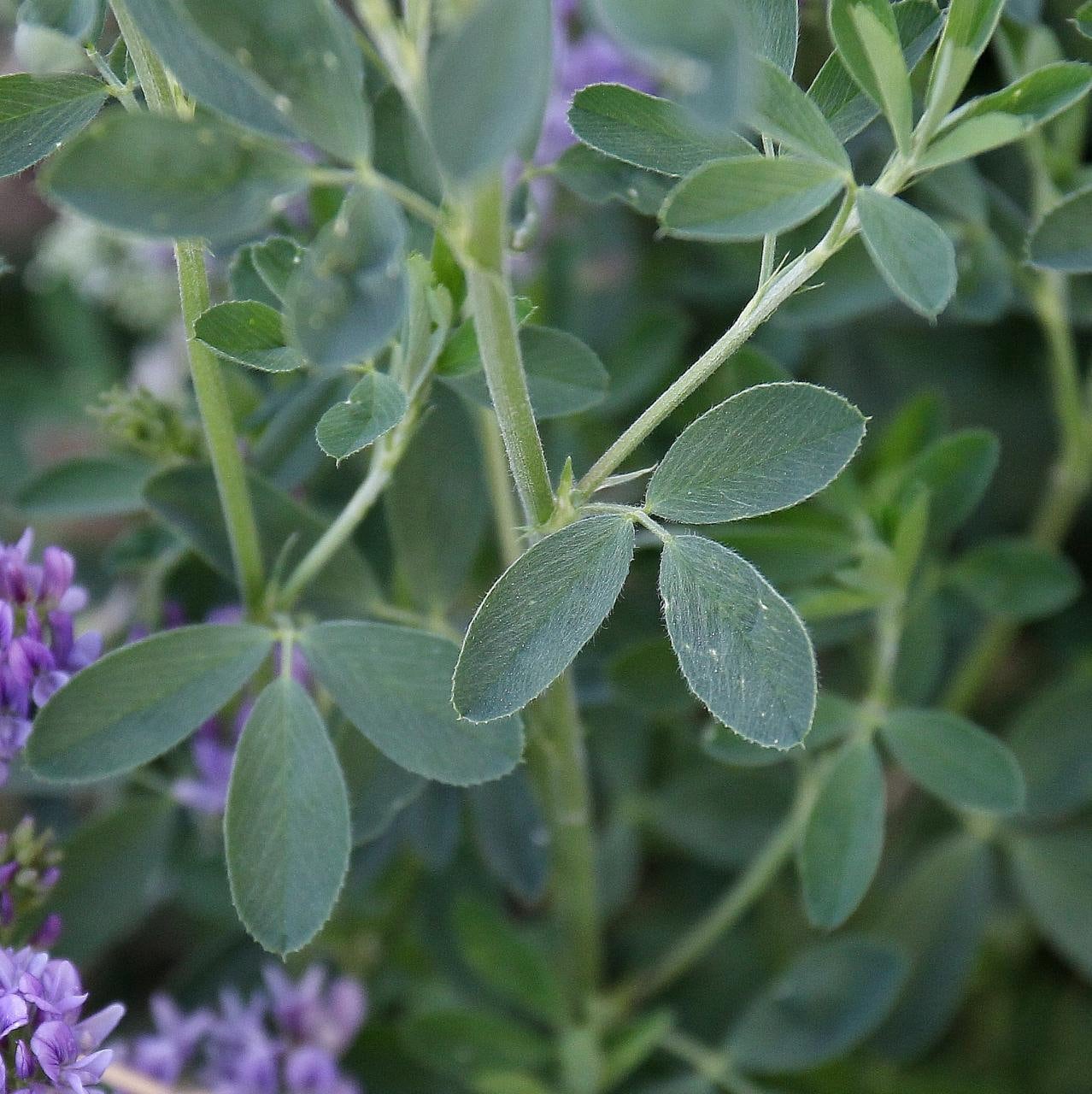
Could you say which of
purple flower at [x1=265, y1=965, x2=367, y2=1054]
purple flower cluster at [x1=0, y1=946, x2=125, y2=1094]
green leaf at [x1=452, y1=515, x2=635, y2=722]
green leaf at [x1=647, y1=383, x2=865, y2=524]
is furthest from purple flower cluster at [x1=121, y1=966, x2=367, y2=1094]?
green leaf at [x1=647, y1=383, x2=865, y2=524]

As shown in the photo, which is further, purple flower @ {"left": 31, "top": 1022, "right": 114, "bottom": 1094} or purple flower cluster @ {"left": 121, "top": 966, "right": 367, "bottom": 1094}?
purple flower cluster @ {"left": 121, "top": 966, "right": 367, "bottom": 1094}

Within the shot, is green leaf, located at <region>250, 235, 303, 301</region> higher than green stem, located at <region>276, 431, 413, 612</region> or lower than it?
higher

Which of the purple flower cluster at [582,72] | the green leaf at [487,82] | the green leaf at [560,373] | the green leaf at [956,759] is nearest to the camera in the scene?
the green leaf at [487,82]

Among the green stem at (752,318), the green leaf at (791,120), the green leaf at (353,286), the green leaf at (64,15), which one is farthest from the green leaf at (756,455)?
the green leaf at (64,15)

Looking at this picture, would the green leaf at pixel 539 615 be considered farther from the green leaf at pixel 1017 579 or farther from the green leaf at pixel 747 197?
the green leaf at pixel 1017 579

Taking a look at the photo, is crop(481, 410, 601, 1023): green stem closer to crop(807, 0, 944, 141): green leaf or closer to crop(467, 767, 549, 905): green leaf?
crop(467, 767, 549, 905): green leaf

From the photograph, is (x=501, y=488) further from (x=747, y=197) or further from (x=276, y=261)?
(x=747, y=197)

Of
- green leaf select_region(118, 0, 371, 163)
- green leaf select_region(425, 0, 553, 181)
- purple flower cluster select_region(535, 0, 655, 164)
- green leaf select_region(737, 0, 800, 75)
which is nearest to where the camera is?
green leaf select_region(425, 0, 553, 181)
